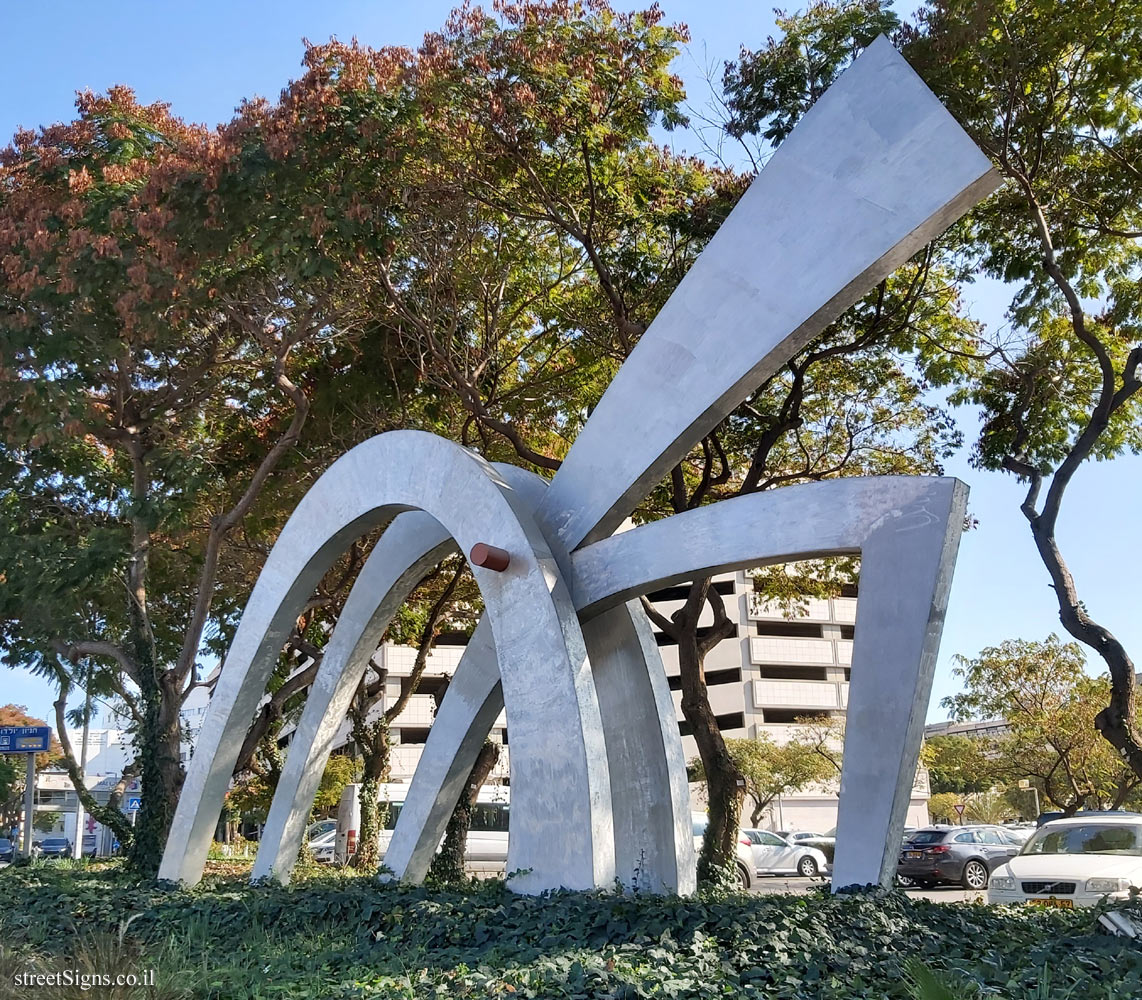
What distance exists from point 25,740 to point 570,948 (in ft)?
57.6

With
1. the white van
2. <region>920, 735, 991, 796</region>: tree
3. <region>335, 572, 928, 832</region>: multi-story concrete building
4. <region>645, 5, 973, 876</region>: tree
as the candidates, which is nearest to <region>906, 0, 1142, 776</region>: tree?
<region>645, 5, 973, 876</region>: tree

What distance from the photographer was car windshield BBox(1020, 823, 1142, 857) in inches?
517

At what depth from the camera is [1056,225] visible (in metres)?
14.8

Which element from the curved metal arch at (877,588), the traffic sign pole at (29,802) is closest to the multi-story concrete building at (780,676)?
the traffic sign pole at (29,802)

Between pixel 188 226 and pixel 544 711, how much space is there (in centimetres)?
888

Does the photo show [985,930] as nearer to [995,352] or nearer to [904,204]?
[904,204]

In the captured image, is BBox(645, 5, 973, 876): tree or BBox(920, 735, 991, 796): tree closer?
BBox(645, 5, 973, 876): tree

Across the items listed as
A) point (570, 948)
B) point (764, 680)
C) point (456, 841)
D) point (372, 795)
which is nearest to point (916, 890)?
point (456, 841)

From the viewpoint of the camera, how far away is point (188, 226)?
1431 cm

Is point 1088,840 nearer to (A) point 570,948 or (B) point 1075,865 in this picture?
(B) point 1075,865

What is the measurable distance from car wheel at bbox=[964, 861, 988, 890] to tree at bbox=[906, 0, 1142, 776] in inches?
380

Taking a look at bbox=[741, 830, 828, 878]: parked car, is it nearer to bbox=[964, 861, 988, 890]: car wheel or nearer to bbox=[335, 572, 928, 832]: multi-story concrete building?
bbox=[964, 861, 988, 890]: car wheel

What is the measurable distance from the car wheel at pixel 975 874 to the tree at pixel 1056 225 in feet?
31.7

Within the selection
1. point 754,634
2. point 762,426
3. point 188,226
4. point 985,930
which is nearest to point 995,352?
point 762,426
